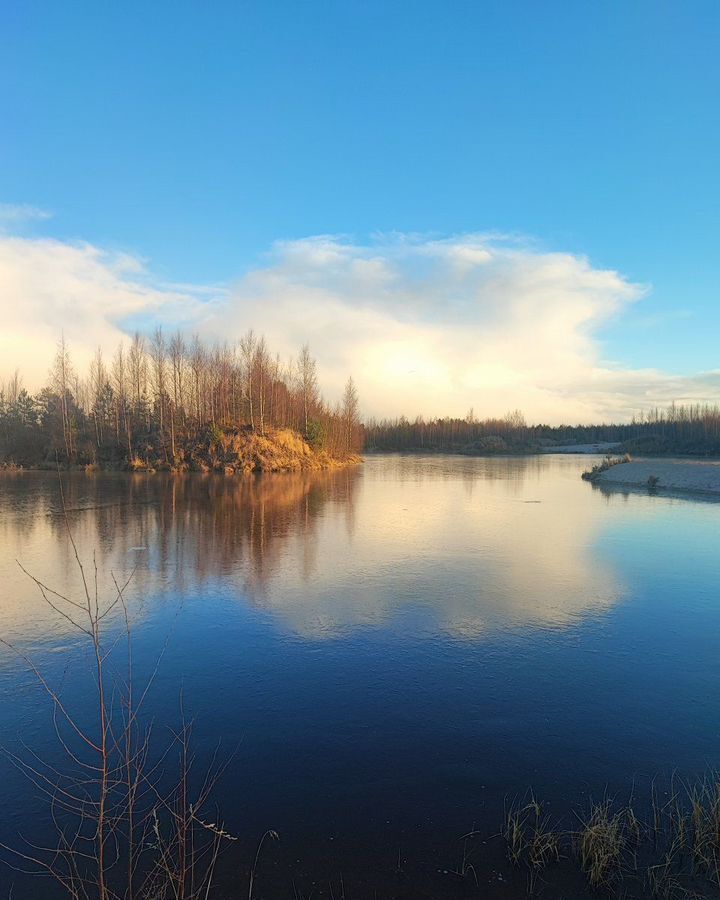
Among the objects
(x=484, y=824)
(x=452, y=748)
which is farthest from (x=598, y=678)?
(x=484, y=824)

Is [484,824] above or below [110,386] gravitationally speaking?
below

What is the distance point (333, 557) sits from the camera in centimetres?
1470

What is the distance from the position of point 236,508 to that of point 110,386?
145 feet

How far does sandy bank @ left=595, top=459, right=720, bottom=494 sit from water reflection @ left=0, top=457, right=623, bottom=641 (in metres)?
12.1

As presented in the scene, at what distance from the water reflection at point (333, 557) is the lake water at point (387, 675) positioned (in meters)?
0.09

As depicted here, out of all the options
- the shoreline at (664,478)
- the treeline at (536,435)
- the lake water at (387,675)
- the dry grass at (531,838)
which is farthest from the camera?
the treeline at (536,435)

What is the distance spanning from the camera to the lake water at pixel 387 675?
4.72 m

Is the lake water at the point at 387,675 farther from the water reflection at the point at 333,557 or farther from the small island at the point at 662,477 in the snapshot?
the small island at the point at 662,477

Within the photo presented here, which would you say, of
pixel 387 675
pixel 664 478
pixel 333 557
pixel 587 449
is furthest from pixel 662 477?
pixel 587 449

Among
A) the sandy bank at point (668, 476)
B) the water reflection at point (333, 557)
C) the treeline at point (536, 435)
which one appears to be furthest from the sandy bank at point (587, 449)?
the water reflection at point (333, 557)

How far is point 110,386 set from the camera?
61.1 m

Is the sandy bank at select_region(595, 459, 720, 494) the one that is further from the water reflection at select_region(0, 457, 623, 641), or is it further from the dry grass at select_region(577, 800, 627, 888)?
the dry grass at select_region(577, 800, 627, 888)

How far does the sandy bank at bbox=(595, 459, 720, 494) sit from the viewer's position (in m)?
35.0

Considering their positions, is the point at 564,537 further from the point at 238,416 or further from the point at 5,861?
the point at 238,416
